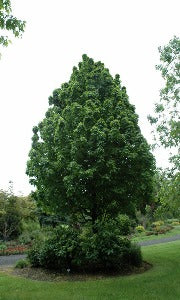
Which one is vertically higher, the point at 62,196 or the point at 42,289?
the point at 62,196

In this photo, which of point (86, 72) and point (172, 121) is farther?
point (86, 72)

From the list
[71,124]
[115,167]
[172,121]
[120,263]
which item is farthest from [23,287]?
[172,121]

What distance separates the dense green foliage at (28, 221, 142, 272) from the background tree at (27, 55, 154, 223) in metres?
1.17

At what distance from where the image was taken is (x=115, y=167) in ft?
37.2

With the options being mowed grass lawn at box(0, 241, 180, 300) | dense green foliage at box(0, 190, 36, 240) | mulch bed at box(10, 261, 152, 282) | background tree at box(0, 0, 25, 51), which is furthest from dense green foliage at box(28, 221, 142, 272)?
dense green foliage at box(0, 190, 36, 240)

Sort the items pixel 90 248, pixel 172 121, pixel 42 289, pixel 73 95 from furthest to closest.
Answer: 1. pixel 73 95
2. pixel 172 121
3. pixel 90 248
4. pixel 42 289

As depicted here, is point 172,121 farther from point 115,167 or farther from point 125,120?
point 115,167

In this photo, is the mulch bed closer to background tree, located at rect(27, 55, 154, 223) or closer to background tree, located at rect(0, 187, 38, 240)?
background tree, located at rect(27, 55, 154, 223)

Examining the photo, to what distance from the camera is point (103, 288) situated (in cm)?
912

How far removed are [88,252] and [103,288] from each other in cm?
192

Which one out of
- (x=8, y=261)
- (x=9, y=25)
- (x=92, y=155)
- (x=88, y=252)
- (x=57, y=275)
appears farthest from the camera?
(x=8, y=261)

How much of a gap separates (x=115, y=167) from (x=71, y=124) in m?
2.53

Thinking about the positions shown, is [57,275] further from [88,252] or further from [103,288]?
[103,288]

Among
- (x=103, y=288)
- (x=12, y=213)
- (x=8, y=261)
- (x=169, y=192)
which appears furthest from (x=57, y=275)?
(x=12, y=213)
